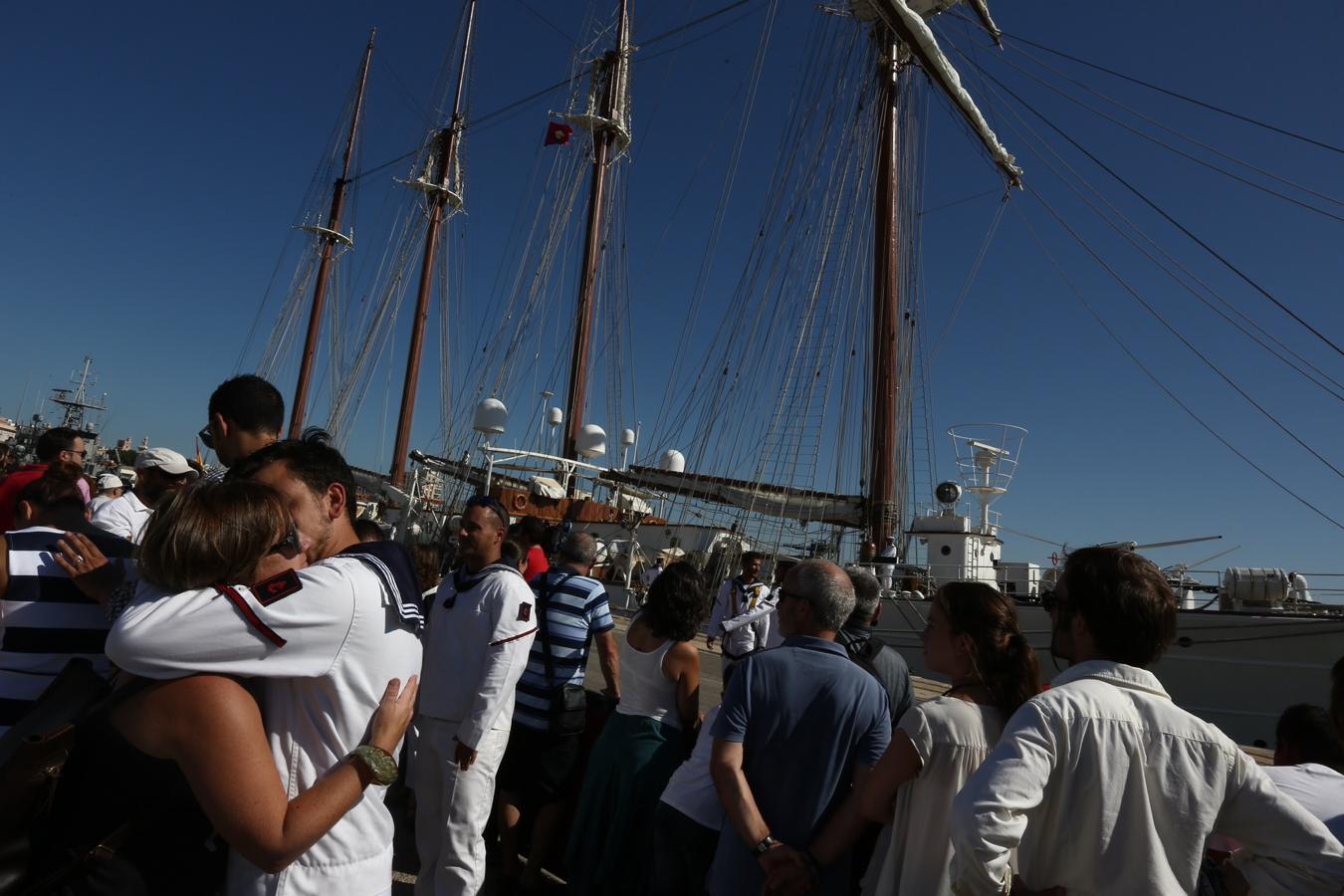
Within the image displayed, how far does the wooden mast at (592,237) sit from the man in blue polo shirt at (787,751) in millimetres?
25409

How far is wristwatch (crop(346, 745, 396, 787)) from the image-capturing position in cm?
162

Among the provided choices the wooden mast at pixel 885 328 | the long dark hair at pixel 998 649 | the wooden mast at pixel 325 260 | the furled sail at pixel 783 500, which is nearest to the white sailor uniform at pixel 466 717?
the long dark hair at pixel 998 649

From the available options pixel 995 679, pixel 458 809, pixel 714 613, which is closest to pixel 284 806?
pixel 995 679

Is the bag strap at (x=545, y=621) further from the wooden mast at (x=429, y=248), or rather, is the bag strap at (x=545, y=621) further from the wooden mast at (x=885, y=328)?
the wooden mast at (x=429, y=248)

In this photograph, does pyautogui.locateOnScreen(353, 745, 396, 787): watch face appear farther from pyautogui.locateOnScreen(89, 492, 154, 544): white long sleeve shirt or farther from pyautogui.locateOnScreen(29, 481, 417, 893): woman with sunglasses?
pyautogui.locateOnScreen(89, 492, 154, 544): white long sleeve shirt

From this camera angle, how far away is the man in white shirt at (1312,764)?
211 centimetres

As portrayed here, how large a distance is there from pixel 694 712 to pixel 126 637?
279 cm

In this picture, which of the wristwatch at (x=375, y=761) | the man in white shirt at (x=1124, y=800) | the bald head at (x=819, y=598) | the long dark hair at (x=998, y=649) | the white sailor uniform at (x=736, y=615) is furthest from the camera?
the white sailor uniform at (x=736, y=615)

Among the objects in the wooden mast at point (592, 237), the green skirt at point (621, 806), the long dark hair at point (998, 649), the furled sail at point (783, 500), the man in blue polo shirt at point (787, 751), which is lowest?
the green skirt at point (621, 806)

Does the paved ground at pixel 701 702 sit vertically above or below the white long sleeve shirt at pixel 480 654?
below

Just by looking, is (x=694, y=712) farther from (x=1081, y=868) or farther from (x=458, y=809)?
(x=1081, y=868)

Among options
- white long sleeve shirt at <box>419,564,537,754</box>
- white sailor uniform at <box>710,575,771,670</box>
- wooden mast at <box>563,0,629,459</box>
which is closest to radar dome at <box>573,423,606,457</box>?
wooden mast at <box>563,0,629,459</box>

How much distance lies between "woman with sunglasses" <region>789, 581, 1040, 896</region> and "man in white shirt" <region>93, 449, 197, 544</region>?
2.66m

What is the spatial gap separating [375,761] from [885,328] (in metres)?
16.7
